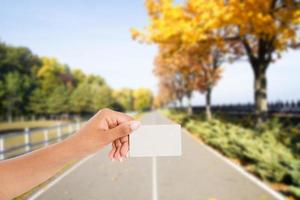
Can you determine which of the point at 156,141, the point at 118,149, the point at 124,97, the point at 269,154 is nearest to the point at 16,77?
the point at 269,154

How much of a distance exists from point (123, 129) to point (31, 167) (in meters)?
0.43

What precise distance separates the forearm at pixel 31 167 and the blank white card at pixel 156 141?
22 centimetres

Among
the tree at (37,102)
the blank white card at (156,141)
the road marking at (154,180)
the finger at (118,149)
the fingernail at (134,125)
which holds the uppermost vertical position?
the tree at (37,102)

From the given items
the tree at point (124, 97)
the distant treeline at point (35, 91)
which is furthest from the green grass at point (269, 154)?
the tree at point (124, 97)

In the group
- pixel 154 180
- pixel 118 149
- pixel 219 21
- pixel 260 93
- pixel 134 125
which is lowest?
pixel 154 180

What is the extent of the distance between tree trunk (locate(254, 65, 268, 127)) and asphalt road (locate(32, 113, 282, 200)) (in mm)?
4696

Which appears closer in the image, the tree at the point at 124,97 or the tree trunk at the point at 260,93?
the tree trunk at the point at 260,93

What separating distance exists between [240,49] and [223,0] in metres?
12.6

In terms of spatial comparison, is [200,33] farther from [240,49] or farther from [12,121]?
[12,121]

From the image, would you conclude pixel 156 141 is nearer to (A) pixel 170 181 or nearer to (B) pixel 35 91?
(A) pixel 170 181

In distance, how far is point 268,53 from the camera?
18344 millimetres

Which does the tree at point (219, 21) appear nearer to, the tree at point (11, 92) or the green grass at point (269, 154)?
the green grass at point (269, 154)

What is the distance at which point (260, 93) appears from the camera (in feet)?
60.4

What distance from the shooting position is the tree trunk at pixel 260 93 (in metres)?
18.3
